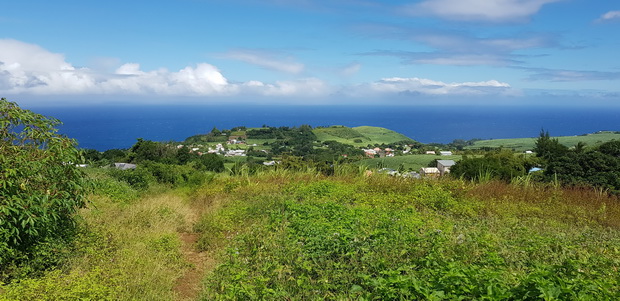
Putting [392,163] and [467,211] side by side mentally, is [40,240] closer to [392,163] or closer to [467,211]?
[467,211]

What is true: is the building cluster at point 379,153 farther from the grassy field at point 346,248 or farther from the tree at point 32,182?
the tree at point 32,182

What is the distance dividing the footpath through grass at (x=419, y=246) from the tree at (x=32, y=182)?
7.99ft

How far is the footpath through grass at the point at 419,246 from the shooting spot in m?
3.53

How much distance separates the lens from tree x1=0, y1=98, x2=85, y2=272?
15.5 ft

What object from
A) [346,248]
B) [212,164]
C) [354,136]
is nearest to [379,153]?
[354,136]

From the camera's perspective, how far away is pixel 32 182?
5.18m

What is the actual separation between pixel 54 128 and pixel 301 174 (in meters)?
8.35

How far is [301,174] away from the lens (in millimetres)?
13156

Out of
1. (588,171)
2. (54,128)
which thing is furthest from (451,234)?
(588,171)

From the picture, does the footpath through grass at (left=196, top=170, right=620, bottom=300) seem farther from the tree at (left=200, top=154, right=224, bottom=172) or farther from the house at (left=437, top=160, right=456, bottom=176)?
the tree at (left=200, top=154, right=224, bottom=172)

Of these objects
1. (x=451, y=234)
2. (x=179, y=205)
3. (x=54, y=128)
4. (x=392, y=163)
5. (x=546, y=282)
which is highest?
(x=54, y=128)

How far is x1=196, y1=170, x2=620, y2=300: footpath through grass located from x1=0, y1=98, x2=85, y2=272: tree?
244cm

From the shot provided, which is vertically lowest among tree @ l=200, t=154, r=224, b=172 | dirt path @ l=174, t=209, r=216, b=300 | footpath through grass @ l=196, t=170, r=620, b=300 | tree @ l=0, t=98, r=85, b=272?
tree @ l=200, t=154, r=224, b=172

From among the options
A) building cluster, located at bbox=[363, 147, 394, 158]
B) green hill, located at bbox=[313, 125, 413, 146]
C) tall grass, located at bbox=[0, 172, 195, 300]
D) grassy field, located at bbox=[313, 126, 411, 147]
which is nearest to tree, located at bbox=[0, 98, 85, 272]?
tall grass, located at bbox=[0, 172, 195, 300]
